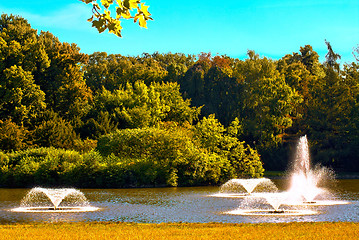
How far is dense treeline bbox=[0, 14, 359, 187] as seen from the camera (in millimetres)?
38531

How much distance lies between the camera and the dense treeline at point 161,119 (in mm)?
38531

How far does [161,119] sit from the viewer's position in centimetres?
6006

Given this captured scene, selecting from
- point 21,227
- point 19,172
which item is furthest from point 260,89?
point 21,227

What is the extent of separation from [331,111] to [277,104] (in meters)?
5.85

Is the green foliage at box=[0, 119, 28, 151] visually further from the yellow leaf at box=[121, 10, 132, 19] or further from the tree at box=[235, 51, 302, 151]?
the yellow leaf at box=[121, 10, 132, 19]

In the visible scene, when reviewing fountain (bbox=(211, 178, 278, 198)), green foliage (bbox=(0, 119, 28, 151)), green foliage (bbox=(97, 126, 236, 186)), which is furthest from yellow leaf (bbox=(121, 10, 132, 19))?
green foliage (bbox=(0, 119, 28, 151))

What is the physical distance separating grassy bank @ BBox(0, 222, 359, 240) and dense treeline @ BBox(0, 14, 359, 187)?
2200 cm

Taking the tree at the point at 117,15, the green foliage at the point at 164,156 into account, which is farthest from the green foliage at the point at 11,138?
the tree at the point at 117,15

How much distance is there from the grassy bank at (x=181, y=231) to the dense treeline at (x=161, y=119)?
22.0 metres

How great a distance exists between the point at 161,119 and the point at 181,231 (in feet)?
150

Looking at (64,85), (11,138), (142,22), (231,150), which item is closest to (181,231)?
(142,22)

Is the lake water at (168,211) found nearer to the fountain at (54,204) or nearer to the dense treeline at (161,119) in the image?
the fountain at (54,204)

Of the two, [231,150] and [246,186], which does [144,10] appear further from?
[231,150]

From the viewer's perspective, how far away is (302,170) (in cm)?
5728
